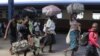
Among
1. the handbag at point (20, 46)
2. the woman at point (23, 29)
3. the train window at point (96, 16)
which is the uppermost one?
the woman at point (23, 29)

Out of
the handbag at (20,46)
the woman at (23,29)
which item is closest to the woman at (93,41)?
the handbag at (20,46)

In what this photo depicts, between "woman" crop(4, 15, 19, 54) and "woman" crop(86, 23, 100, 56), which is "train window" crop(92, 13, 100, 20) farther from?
"woman" crop(86, 23, 100, 56)

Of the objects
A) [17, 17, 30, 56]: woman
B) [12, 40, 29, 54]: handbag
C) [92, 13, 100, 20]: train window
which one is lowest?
[92, 13, 100, 20]: train window

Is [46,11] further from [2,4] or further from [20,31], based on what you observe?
[2,4]

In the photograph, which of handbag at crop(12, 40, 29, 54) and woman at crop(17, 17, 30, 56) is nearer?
handbag at crop(12, 40, 29, 54)

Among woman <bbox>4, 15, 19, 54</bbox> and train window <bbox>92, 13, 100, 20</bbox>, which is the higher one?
woman <bbox>4, 15, 19, 54</bbox>

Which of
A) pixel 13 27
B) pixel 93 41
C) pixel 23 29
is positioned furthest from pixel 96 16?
pixel 93 41

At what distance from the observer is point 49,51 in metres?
17.0

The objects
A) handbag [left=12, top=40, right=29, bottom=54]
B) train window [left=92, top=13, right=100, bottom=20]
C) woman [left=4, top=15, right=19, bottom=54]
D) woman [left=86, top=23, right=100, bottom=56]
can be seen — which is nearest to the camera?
woman [left=86, top=23, right=100, bottom=56]

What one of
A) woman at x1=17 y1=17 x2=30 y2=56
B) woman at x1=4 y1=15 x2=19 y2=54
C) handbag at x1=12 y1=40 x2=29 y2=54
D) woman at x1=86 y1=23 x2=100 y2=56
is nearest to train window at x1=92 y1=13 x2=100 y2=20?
woman at x1=4 y1=15 x2=19 y2=54

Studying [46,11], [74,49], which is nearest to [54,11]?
[46,11]

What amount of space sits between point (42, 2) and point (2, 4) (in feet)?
10.5

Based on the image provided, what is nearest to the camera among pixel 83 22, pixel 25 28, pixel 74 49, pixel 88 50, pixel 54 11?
pixel 88 50

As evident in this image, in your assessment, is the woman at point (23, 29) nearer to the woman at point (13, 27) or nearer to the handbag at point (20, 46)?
the woman at point (13, 27)
